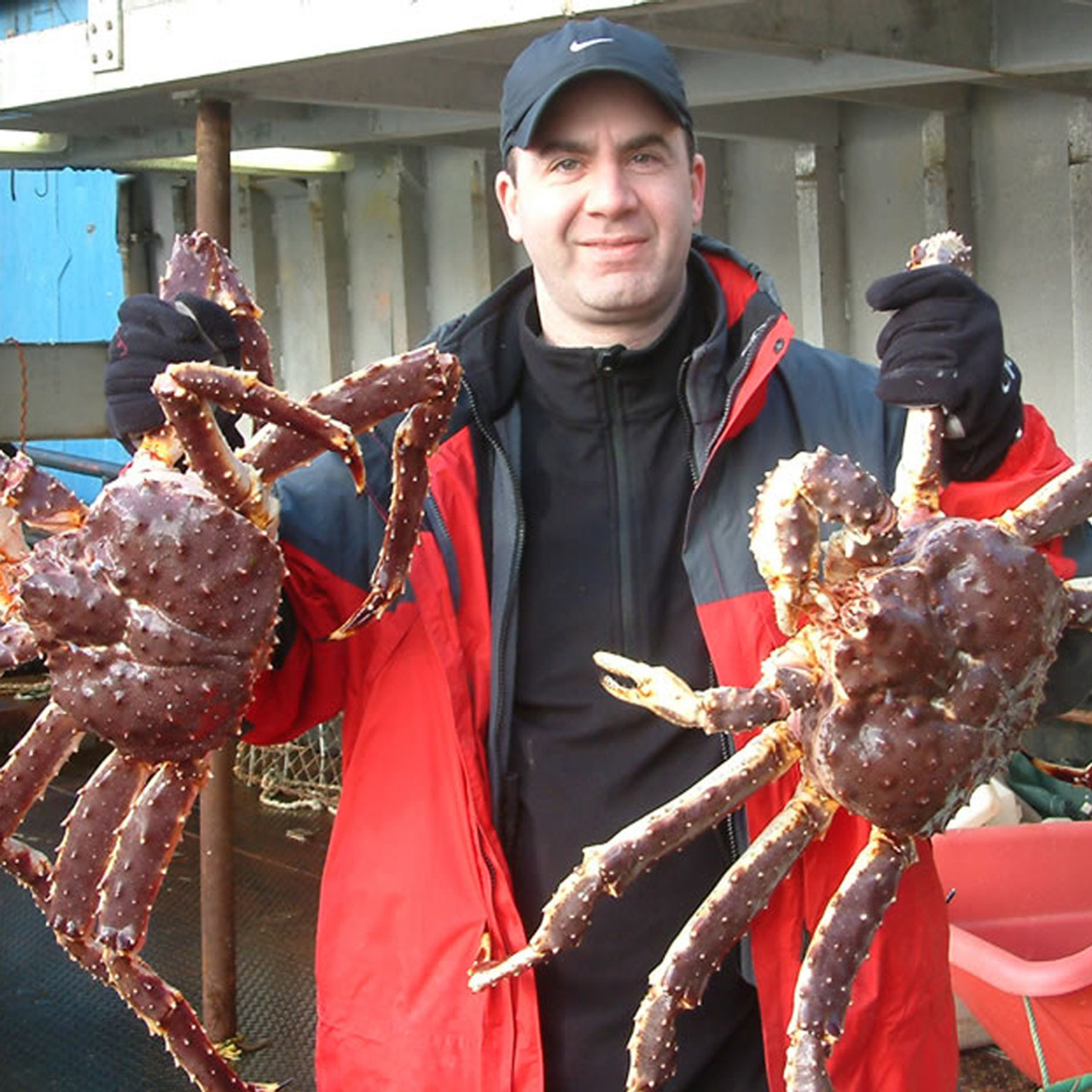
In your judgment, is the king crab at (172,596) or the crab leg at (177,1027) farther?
the crab leg at (177,1027)

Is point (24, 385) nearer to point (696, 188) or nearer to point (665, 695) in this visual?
point (696, 188)

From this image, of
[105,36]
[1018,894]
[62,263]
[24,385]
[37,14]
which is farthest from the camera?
[62,263]

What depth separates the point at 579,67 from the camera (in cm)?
188

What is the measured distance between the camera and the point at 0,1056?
3.74 m

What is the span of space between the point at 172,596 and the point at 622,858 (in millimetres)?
623

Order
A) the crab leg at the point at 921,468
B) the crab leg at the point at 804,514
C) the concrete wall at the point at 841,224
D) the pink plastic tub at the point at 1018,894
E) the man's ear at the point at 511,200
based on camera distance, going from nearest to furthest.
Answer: the crab leg at the point at 804,514 → the crab leg at the point at 921,468 → the man's ear at the point at 511,200 → the pink plastic tub at the point at 1018,894 → the concrete wall at the point at 841,224

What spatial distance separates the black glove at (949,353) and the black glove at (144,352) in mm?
832

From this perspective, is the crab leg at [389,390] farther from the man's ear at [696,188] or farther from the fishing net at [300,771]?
the fishing net at [300,771]

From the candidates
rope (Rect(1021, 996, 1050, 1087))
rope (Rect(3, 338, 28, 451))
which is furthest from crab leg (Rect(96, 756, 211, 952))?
rope (Rect(3, 338, 28, 451))

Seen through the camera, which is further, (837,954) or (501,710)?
(501,710)

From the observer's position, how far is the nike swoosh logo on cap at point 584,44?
1903mm

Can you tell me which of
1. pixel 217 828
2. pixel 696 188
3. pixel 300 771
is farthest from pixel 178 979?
pixel 696 188

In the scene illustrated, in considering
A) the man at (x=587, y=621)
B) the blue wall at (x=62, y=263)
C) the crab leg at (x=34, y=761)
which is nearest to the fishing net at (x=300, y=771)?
the blue wall at (x=62, y=263)

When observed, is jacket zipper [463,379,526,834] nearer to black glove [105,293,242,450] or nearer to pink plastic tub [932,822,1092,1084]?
black glove [105,293,242,450]
